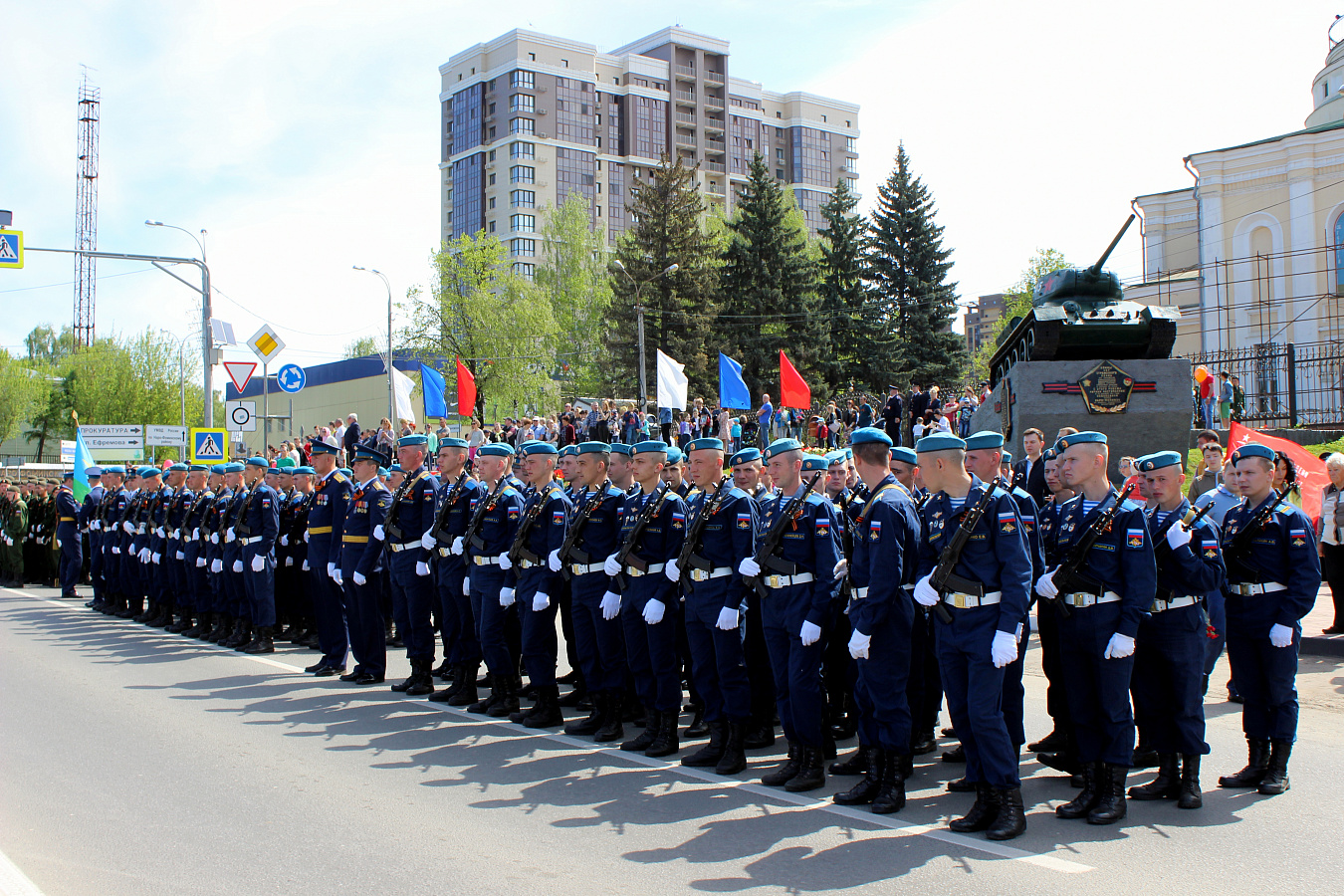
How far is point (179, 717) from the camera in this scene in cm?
788

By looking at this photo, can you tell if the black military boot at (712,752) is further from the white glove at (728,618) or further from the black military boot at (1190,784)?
the black military boot at (1190,784)

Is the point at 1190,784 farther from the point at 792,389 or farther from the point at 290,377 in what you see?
the point at 792,389

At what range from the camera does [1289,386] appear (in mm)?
21234

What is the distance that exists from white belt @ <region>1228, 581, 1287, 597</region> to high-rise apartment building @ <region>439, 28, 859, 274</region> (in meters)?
85.5

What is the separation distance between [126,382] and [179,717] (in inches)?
2186

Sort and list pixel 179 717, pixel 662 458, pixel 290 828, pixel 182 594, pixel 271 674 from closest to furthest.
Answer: pixel 290 828
pixel 662 458
pixel 179 717
pixel 271 674
pixel 182 594

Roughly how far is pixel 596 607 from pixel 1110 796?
3534 millimetres

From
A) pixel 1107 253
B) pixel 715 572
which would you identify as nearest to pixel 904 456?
pixel 715 572

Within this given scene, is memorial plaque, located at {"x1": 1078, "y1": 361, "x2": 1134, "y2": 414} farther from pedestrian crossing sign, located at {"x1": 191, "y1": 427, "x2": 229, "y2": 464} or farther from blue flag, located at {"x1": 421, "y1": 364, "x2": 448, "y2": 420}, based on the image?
blue flag, located at {"x1": 421, "y1": 364, "x2": 448, "y2": 420}

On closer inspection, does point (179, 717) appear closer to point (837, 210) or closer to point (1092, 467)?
point (1092, 467)

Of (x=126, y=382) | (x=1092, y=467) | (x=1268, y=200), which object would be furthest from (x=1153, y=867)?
(x=126, y=382)

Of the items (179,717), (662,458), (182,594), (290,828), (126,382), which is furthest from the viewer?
(126,382)

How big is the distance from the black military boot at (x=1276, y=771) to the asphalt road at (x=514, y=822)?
2.7 inches

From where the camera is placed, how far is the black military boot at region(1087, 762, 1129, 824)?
5.21 metres
